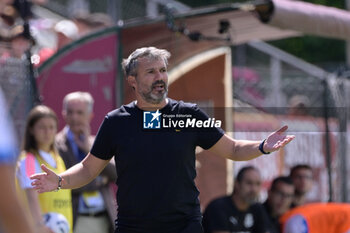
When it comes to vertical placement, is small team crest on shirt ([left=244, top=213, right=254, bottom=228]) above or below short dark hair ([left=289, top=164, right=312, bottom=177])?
below

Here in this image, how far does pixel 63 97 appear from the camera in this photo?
751 centimetres

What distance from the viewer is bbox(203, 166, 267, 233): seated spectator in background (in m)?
7.62

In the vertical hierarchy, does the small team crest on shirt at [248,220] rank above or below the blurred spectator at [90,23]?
below

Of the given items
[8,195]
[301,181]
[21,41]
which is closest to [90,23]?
[21,41]

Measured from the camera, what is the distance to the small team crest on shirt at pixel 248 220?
25.6 feet

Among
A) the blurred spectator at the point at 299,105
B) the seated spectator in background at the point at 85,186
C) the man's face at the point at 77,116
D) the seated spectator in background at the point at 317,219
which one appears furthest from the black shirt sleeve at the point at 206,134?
the blurred spectator at the point at 299,105

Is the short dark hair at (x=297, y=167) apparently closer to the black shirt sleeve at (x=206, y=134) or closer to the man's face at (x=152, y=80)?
the black shirt sleeve at (x=206, y=134)

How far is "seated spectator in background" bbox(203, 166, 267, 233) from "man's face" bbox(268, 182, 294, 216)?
39 cm

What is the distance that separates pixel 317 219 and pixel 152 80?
3545 millimetres

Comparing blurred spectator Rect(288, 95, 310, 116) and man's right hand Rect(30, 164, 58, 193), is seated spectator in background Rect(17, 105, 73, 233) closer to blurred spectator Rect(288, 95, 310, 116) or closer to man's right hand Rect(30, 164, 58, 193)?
man's right hand Rect(30, 164, 58, 193)

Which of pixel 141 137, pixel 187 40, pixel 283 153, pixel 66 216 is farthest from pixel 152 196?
pixel 283 153

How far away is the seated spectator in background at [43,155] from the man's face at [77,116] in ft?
1.51

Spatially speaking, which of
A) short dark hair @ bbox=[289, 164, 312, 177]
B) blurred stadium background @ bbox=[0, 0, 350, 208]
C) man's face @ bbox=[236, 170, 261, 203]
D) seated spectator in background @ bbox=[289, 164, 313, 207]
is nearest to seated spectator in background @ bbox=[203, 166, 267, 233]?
man's face @ bbox=[236, 170, 261, 203]

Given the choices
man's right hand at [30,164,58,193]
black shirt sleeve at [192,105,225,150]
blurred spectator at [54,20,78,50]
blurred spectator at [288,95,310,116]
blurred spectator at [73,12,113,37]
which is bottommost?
man's right hand at [30,164,58,193]
